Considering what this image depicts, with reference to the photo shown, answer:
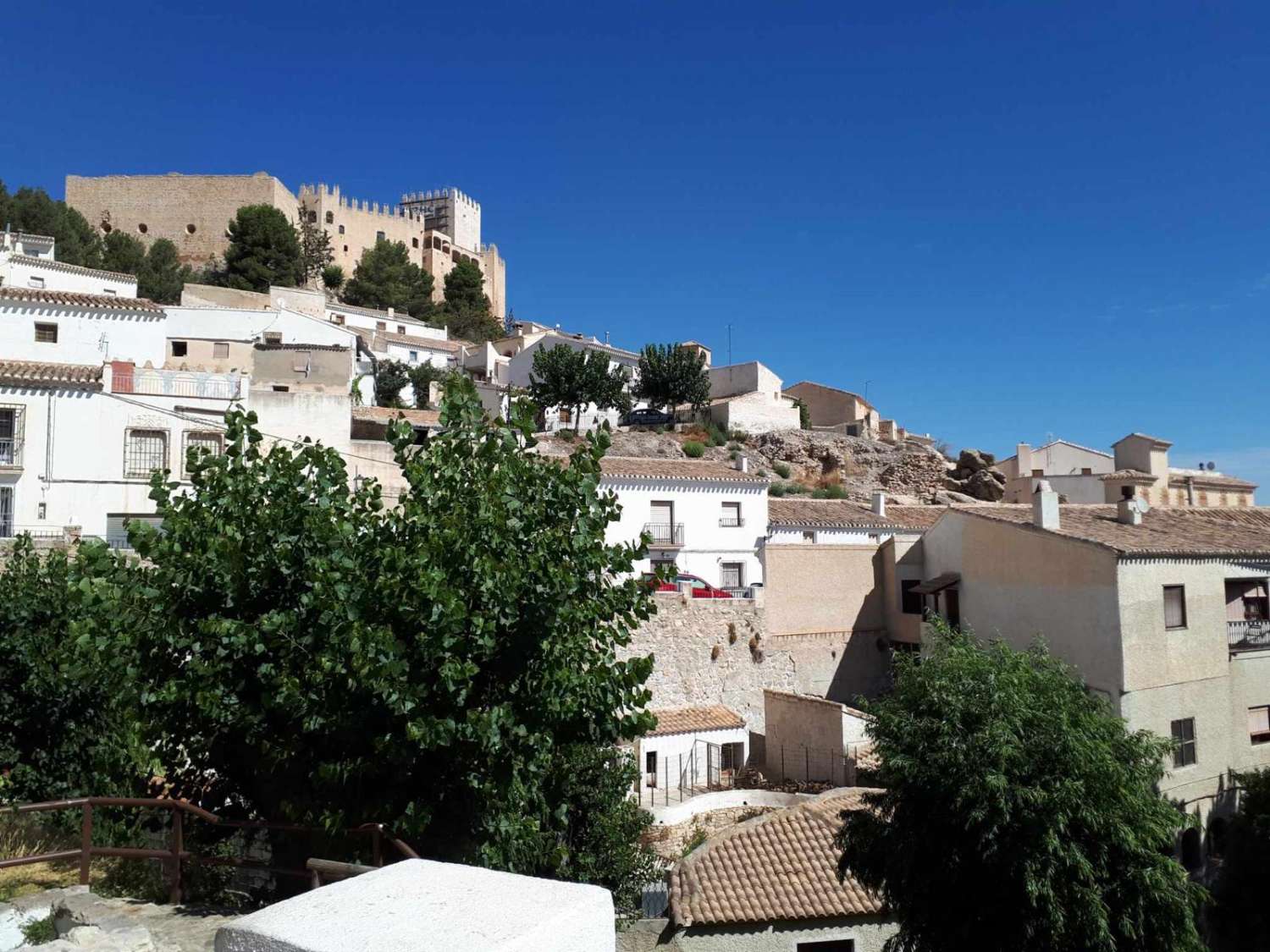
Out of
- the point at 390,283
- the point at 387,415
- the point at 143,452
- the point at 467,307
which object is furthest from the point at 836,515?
the point at 467,307

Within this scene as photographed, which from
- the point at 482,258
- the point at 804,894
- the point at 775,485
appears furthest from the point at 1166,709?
the point at 482,258

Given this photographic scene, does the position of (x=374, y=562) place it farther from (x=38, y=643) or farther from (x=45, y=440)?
(x=45, y=440)

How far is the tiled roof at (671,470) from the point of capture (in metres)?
29.4

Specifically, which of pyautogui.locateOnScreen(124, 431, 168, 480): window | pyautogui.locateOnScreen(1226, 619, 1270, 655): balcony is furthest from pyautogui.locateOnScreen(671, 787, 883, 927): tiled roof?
pyautogui.locateOnScreen(124, 431, 168, 480): window

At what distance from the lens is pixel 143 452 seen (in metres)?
23.2

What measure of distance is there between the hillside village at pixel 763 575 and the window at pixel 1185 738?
0.04 meters

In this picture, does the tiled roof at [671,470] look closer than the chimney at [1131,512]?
No

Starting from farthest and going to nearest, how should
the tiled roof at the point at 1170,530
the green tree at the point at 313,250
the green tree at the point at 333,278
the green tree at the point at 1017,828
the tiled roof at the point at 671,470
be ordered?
1. the green tree at the point at 333,278
2. the green tree at the point at 313,250
3. the tiled roof at the point at 671,470
4. the tiled roof at the point at 1170,530
5. the green tree at the point at 1017,828

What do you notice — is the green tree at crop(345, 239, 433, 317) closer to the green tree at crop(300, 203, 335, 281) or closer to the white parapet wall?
the green tree at crop(300, 203, 335, 281)

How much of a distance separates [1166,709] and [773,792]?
882 centimetres

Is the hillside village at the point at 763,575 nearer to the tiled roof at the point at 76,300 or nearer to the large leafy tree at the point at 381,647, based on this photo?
the tiled roof at the point at 76,300

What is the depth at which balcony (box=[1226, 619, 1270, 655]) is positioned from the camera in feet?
70.4

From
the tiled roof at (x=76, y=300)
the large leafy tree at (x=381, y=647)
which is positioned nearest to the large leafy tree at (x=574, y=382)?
the tiled roof at (x=76, y=300)

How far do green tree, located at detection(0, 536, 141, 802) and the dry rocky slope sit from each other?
34878 mm
